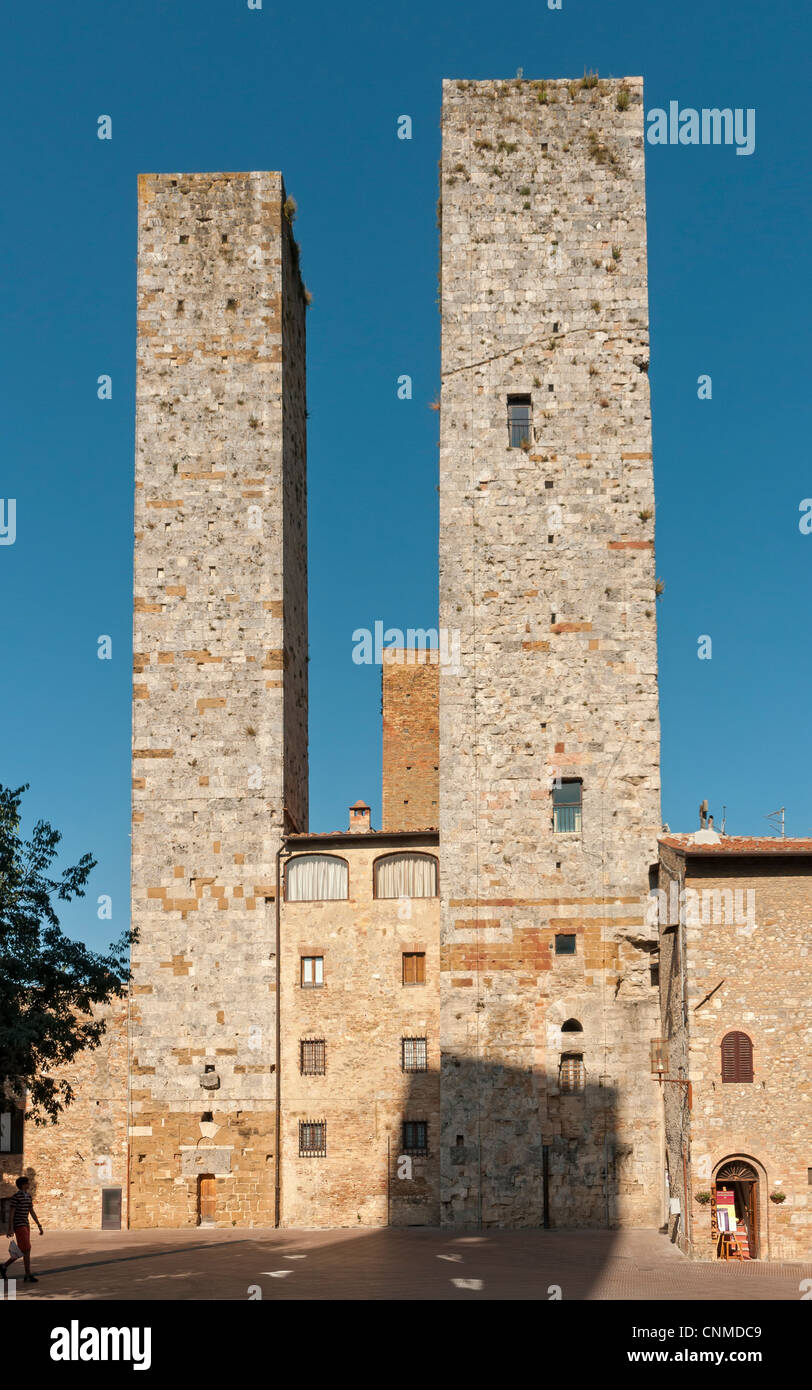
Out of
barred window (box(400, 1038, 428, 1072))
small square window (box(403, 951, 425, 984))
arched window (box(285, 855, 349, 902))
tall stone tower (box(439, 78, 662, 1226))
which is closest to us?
tall stone tower (box(439, 78, 662, 1226))

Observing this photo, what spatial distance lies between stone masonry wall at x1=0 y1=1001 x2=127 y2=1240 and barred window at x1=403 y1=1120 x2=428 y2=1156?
5.75 meters

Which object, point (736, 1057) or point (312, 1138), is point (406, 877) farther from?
point (736, 1057)

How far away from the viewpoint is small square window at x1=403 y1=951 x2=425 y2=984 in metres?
30.7

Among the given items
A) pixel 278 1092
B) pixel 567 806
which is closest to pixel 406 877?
pixel 567 806

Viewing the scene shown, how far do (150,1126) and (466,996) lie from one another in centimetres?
656

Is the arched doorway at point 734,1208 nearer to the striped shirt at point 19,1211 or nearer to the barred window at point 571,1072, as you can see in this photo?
the barred window at point 571,1072

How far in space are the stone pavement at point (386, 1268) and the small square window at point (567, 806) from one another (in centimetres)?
728

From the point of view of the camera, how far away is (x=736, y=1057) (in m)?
24.9

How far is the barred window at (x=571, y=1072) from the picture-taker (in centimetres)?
2927

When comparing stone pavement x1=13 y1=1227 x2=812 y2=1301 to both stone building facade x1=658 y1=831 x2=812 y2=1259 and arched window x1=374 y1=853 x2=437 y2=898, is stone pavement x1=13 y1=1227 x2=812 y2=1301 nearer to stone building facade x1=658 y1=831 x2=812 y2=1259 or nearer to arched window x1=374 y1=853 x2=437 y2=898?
stone building facade x1=658 y1=831 x2=812 y2=1259

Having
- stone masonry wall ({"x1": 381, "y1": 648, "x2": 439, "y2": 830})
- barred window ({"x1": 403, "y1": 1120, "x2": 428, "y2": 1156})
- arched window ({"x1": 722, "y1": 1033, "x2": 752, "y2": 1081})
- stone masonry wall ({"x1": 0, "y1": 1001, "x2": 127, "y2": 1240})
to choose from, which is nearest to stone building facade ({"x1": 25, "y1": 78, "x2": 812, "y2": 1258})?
barred window ({"x1": 403, "y1": 1120, "x2": 428, "y2": 1156})

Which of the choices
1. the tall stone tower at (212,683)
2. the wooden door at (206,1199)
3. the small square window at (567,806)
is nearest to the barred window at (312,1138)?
the tall stone tower at (212,683)

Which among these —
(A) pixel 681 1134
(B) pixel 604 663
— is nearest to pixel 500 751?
(B) pixel 604 663
